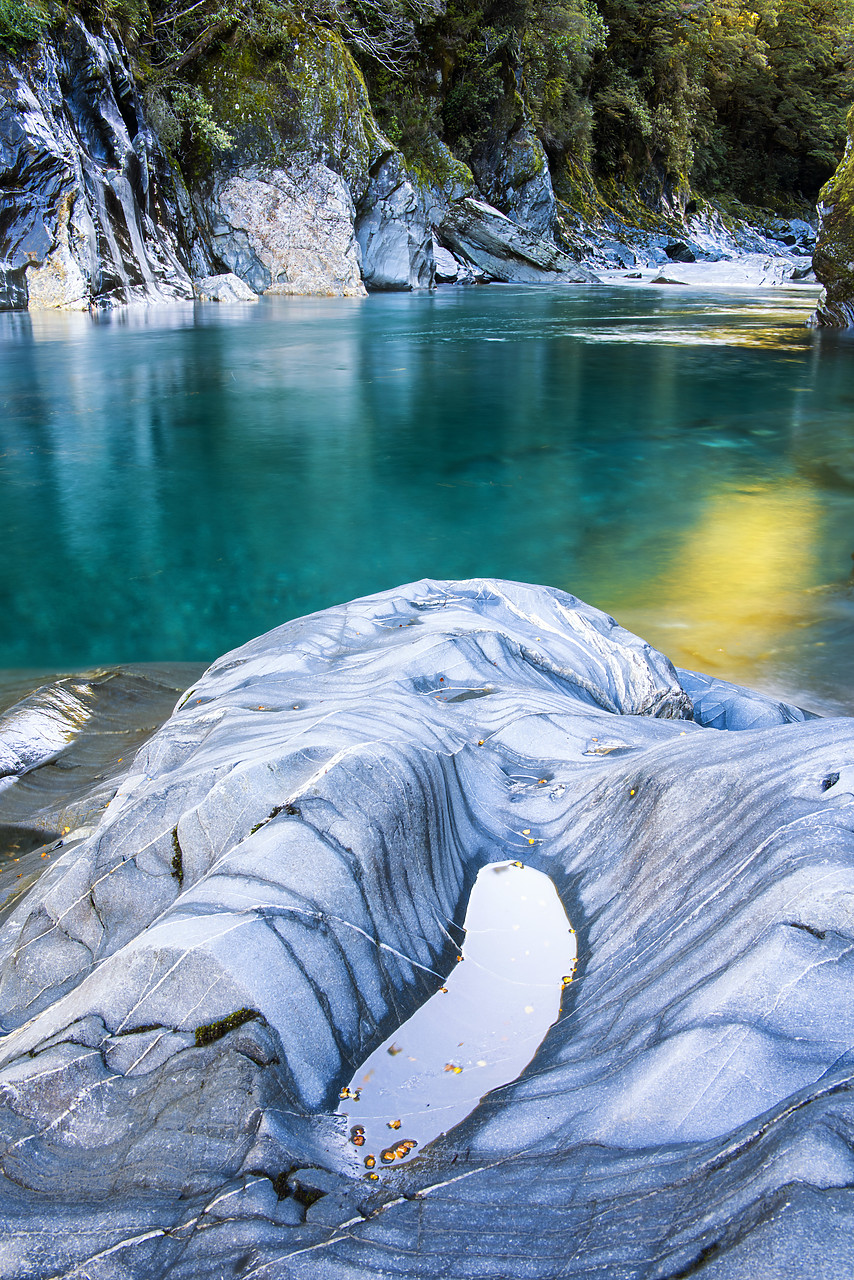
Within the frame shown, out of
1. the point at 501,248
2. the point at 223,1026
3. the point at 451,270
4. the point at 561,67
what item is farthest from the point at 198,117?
the point at 223,1026

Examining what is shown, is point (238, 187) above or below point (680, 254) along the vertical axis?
below

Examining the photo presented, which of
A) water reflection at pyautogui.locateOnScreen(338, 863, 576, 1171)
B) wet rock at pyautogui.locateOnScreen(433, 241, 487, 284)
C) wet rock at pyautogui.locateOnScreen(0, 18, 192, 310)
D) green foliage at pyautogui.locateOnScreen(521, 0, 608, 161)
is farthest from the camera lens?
green foliage at pyautogui.locateOnScreen(521, 0, 608, 161)

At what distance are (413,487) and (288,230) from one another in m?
14.9

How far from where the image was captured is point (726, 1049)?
1090 millimetres

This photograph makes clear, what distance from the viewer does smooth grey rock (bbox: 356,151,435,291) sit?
19938 mm

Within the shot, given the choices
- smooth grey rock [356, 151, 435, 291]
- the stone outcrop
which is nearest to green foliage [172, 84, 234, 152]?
smooth grey rock [356, 151, 435, 291]

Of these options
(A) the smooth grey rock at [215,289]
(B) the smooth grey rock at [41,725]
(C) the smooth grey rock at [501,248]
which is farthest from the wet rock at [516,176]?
(B) the smooth grey rock at [41,725]

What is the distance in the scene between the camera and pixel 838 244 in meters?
13.2

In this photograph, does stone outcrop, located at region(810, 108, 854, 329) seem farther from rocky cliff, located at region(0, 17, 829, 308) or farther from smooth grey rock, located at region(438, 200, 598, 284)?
smooth grey rock, located at region(438, 200, 598, 284)

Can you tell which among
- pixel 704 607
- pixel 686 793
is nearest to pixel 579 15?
pixel 704 607

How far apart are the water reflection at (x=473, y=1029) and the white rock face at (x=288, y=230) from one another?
19669mm

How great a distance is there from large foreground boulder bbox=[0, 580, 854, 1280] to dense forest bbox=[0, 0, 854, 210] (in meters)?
16.0

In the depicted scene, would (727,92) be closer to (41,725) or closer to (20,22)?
(20,22)

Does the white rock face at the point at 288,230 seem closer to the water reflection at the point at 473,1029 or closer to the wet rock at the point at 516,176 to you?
the wet rock at the point at 516,176
